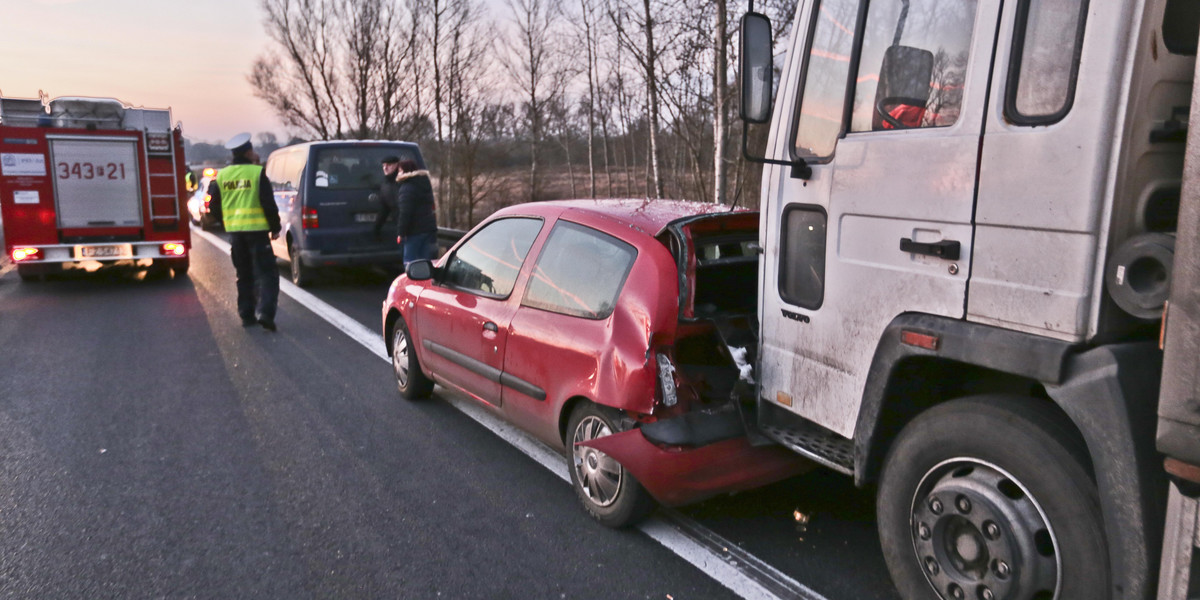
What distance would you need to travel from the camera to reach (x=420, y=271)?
17.5 feet

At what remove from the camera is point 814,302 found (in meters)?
3.27

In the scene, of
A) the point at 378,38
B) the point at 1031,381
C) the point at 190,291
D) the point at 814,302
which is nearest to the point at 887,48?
the point at 814,302

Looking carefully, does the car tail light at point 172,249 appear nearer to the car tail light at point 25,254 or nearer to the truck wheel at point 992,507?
the car tail light at point 25,254

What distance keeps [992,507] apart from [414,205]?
8.58 metres

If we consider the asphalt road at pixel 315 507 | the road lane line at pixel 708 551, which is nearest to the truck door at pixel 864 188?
the road lane line at pixel 708 551

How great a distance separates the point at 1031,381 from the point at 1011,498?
1.36 feet

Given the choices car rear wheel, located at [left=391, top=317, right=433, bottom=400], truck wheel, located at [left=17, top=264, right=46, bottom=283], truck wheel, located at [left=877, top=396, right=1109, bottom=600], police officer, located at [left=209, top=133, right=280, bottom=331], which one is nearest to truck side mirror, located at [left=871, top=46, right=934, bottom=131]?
truck wheel, located at [left=877, top=396, right=1109, bottom=600]

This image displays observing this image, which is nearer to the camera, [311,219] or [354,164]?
[311,219]

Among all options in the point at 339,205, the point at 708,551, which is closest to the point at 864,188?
the point at 708,551

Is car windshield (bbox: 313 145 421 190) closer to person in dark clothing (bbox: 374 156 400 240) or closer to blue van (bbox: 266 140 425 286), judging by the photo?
blue van (bbox: 266 140 425 286)

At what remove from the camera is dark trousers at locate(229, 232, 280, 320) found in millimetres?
8656

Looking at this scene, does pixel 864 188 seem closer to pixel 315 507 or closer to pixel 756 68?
pixel 756 68

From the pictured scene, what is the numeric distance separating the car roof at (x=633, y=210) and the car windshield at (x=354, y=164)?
22.7 ft

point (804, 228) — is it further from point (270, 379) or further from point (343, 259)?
point (343, 259)
